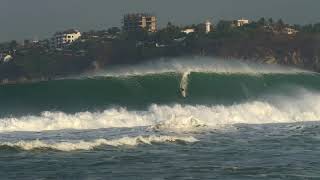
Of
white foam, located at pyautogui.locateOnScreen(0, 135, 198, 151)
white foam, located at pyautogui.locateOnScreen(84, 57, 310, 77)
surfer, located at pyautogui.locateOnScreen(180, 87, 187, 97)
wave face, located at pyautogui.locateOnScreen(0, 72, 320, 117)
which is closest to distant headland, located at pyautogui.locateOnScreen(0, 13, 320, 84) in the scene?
white foam, located at pyautogui.locateOnScreen(84, 57, 310, 77)

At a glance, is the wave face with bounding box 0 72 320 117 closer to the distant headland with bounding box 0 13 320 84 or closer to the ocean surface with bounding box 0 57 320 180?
the ocean surface with bounding box 0 57 320 180

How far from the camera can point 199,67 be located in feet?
169

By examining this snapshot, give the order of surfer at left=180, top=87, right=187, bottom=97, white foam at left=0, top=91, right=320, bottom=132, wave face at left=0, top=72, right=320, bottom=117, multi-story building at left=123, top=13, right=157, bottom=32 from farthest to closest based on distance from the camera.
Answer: multi-story building at left=123, top=13, right=157, bottom=32
surfer at left=180, top=87, right=187, bottom=97
wave face at left=0, top=72, right=320, bottom=117
white foam at left=0, top=91, right=320, bottom=132

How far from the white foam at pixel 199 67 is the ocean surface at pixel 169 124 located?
4.8 inches

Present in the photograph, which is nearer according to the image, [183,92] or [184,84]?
[183,92]

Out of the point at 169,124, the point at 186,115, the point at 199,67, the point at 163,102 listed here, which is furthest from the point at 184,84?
the point at 169,124

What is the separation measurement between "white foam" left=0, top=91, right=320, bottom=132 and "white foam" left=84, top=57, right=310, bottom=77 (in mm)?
8332

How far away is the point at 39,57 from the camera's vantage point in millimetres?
68812

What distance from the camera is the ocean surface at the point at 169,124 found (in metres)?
17.9

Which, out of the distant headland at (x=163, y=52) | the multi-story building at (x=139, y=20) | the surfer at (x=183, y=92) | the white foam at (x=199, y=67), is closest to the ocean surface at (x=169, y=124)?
the surfer at (x=183, y=92)

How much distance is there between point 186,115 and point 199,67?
21.0 meters

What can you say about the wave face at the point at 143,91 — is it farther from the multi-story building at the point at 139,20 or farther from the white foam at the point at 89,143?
the multi-story building at the point at 139,20

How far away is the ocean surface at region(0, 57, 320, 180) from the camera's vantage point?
17.9m

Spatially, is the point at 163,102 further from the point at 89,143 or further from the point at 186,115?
the point at 89,143
